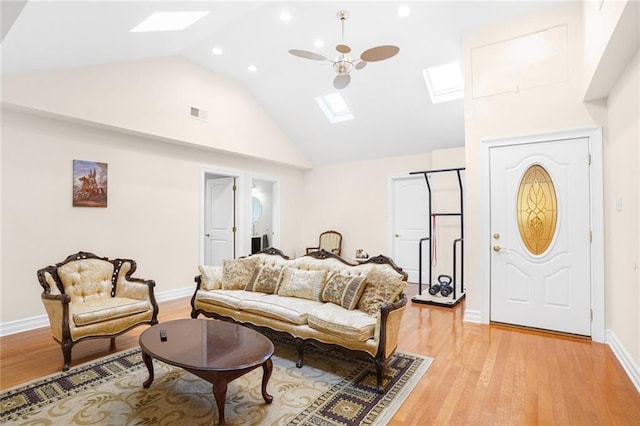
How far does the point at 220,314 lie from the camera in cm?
363

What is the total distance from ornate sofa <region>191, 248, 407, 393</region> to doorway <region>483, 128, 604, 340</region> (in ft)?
5.83

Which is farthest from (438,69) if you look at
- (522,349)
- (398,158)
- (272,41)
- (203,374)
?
(203,374)

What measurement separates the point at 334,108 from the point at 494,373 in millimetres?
5221

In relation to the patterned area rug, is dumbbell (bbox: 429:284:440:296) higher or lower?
higher

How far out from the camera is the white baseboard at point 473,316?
4043 mm

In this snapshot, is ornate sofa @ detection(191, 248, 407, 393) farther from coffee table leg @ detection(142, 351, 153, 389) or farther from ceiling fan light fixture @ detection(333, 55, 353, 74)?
ceiling fan light fixture @ detection(333, 55, 353, 74)

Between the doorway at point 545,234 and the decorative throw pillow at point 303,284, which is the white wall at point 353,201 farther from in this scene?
the decorative throw pillow at point 303,284

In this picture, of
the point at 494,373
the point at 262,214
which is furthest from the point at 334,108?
the point at 494,373

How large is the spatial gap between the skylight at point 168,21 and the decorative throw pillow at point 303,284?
3073 millimetres

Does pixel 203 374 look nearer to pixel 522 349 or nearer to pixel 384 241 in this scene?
pixel 522 349

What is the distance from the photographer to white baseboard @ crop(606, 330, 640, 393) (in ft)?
8.29

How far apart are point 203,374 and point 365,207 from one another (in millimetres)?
5632

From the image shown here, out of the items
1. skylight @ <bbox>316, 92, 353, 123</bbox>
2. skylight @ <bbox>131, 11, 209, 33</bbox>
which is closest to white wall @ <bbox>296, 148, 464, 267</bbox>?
skylight @ <bbox>316, 92, 353, 123</bbox>

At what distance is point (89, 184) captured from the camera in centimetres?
436
